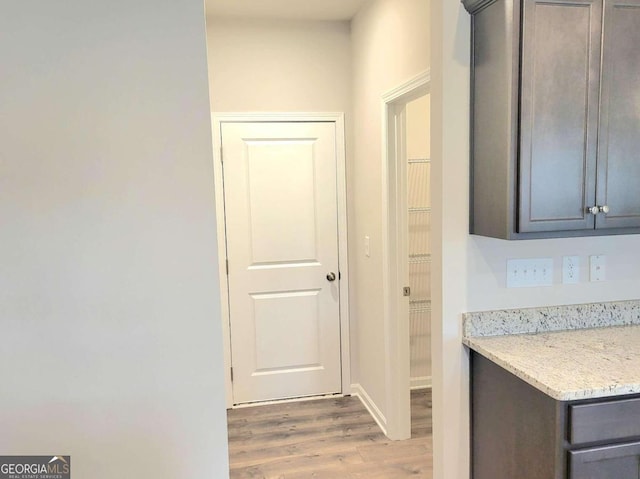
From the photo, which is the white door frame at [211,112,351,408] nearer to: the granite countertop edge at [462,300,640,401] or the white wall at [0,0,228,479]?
the white wall at [0,0,228,479]

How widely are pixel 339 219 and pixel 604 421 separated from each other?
224 centimetres

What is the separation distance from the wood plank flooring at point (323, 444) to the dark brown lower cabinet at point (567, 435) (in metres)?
1.04

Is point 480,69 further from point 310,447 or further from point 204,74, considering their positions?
point 310,447

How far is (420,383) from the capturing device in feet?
12.4

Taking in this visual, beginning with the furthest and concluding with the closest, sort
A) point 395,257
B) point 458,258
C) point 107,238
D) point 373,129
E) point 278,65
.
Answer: point 278,65 < point 373,129 < point 395,257 < point 458,258 < point 107,238

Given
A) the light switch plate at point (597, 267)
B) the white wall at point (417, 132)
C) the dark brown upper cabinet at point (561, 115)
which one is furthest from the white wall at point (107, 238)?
the white wall at point (417, 132)

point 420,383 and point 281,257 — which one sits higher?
point 281,257

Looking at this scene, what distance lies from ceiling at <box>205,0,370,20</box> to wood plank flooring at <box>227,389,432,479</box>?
2735 millimetres

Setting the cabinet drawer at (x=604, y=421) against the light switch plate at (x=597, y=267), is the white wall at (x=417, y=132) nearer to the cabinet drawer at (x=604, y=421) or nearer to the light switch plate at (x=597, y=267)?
the light switch plate at (x=597, y=267)

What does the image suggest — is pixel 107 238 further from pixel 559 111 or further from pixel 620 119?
pixel 620 119

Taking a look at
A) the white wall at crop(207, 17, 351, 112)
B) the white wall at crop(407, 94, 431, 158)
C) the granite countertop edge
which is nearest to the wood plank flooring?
the granite countertop edge

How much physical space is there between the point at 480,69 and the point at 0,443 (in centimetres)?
229

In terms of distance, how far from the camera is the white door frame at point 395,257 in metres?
2.79

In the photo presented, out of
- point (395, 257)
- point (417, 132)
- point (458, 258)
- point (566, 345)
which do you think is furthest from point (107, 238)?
point (417, 132)
